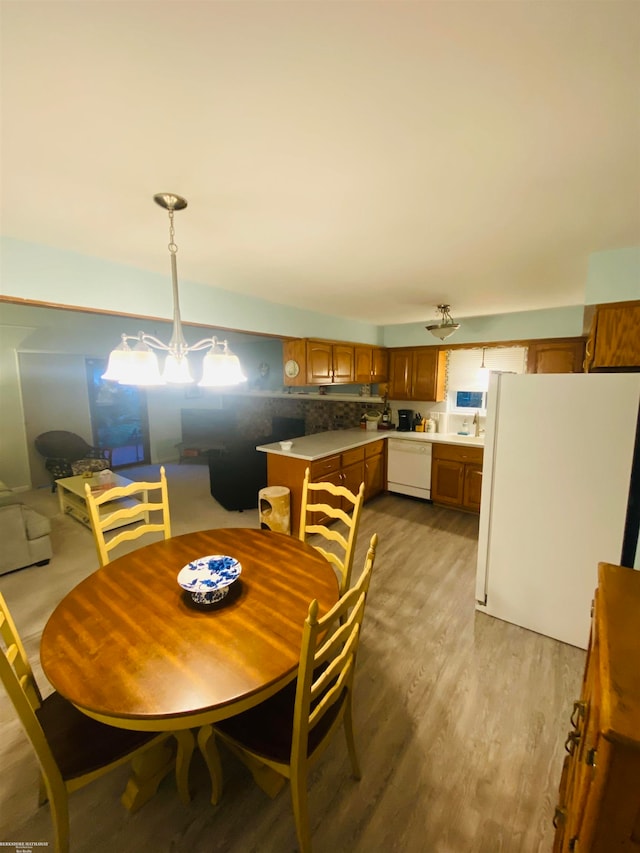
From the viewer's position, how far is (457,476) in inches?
159

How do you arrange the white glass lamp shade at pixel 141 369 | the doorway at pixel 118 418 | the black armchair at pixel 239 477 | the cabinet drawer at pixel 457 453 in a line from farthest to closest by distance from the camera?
the doorway at pixel 118 418
the black armchair at pixel 239 477
the cabinet drawer at pixel 457 453
the white glass lamp shade at pixel 141 369

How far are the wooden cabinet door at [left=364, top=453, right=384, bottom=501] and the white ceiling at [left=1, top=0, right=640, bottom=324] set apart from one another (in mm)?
2775

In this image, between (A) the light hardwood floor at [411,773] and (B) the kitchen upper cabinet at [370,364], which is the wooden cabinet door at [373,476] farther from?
(A) the light hardwood floor at [411,773]

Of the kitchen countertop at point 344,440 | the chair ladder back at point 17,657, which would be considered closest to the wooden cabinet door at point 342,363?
the kitchen countertop at point 344,440

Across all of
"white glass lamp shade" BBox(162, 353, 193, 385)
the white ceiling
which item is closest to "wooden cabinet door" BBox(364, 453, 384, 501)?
the white ceiling

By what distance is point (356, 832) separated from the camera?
1.24 meters

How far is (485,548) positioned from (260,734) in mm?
1840

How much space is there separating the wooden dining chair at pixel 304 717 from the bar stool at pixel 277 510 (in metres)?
2.09

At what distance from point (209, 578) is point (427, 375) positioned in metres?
3.91

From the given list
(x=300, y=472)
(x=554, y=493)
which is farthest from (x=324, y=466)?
(x=554, y=493)

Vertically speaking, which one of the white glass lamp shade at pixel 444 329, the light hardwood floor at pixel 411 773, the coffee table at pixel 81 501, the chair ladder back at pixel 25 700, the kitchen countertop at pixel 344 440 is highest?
the white glass lamp shade at pixel 444 329

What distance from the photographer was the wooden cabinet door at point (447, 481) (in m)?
4.02

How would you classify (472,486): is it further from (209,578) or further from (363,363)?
(209,578)

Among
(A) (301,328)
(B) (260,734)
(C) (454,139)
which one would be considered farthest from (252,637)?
(A) (301,328)
